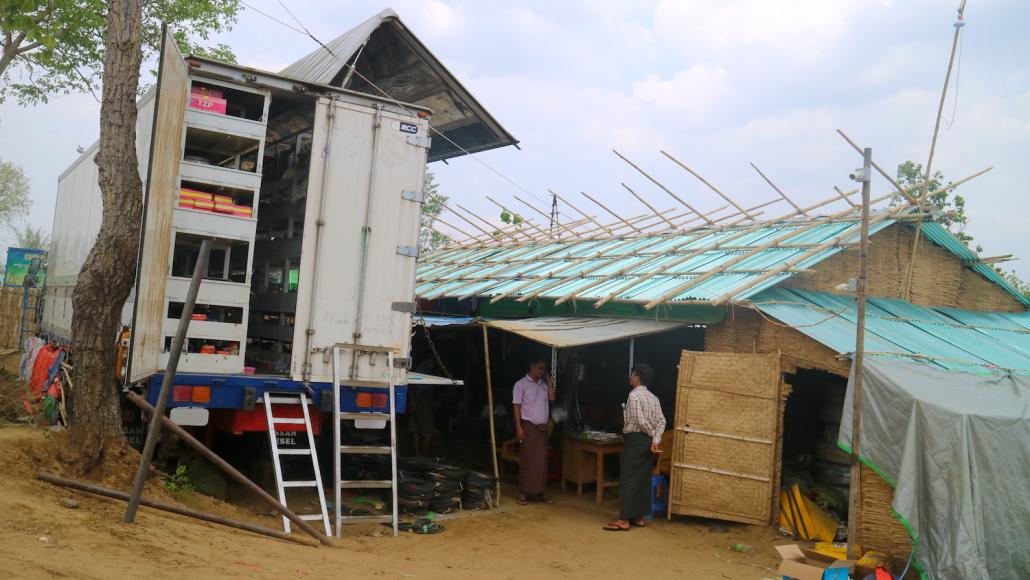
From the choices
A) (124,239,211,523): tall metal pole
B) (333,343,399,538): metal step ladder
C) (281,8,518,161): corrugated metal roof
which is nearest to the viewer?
(124,239,211,523): tall metal pole

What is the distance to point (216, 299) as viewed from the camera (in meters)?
6.19

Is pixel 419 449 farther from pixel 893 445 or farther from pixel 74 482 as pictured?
pixel 893 445

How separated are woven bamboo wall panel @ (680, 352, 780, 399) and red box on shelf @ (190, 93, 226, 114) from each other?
528 cm

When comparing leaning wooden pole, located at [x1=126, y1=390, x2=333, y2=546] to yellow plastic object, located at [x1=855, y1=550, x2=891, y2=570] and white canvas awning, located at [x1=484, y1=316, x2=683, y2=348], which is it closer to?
white canvas awning, located at [x1=484, y1=316, x2=683, y2=348]

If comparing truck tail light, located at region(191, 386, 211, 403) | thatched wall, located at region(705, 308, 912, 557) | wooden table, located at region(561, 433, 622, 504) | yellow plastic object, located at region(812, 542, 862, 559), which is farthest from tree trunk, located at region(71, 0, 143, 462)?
yellow plastic object, located at region(812, 542, 862, 559)

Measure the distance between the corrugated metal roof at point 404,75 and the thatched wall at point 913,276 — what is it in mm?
4234

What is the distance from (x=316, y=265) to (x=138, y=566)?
9.97ft

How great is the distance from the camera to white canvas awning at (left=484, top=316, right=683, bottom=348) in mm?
8233

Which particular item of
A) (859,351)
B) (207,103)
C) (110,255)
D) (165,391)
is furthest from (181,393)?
(859,351)

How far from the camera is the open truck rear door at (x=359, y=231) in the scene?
652cm

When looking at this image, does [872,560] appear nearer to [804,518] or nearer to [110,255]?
[804,518]

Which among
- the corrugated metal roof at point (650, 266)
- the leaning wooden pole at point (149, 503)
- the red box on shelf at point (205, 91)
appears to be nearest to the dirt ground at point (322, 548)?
the leaning wooden pole at point (149, 503)

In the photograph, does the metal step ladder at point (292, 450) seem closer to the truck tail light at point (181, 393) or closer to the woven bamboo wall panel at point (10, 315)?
the truck tail light at point (181, 393)

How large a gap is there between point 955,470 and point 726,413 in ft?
7.18
